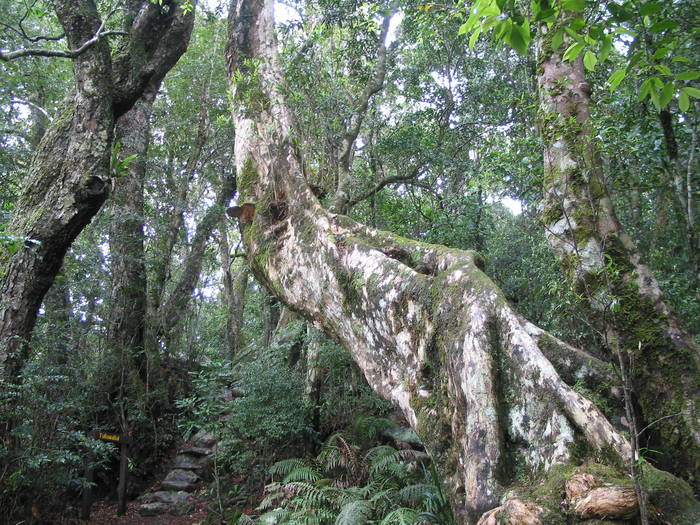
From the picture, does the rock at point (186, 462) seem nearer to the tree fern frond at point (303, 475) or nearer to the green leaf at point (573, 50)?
the tree fern frond at point (303, 475)

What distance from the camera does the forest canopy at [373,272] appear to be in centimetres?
271

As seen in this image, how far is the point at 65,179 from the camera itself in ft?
18.0

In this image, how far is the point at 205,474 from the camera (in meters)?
8.45

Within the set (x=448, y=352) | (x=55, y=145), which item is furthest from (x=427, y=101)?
(x=448, y=352)

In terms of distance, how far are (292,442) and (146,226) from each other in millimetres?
5639

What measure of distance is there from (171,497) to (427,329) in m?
6.50

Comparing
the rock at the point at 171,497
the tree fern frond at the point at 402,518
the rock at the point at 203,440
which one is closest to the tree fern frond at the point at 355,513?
the tree fern frond at the point at 402,518

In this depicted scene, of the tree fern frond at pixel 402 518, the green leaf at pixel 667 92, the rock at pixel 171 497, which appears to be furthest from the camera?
the rock at pixel 171 497

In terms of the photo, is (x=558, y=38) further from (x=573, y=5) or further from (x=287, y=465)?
(x=287, y=465)

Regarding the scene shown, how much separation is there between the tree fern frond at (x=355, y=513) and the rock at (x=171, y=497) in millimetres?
4356

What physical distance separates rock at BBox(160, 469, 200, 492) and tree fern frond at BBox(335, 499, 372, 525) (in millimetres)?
4679

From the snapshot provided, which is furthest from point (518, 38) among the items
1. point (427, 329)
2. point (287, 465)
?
point (287, 465)

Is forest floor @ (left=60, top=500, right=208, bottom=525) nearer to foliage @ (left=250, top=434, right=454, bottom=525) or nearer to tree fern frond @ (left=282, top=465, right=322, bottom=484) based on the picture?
foliage @ (left=250, top=434, right=454, bottom=525)

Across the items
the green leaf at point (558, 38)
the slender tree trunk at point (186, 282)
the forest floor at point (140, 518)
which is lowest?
the forest floor at point (140, 518)
